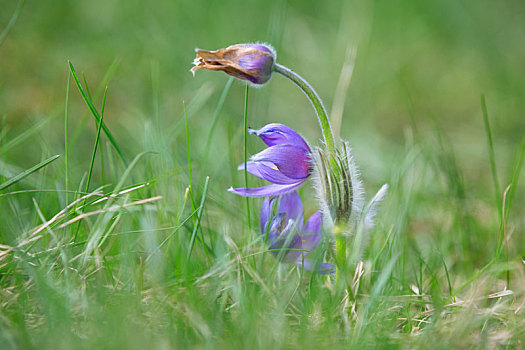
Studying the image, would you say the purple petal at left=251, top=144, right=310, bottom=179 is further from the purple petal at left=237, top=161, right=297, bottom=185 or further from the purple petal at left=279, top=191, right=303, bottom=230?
the purple petal at left=279, top=191, right=303, bottom=230

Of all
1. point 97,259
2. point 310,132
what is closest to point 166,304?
point 97,259

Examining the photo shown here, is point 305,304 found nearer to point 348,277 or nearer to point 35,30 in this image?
point 348,277

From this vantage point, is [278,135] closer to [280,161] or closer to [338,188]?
[280,161]

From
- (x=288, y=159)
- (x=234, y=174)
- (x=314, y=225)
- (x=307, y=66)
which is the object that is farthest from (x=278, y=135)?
(x=307, y=66)

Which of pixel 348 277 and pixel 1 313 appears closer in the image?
pixel 1 313

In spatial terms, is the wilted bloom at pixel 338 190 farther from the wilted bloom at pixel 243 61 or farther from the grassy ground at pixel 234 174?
the wilted bloom at pixel 243 61

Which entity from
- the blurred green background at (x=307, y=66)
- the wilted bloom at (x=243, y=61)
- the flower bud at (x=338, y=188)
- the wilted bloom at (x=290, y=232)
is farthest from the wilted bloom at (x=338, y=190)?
the blurred green background at (x=307, y=66)

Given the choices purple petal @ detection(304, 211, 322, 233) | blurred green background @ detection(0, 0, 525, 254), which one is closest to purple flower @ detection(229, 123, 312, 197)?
purple petal @ detection(304, 211, 322, 233)
